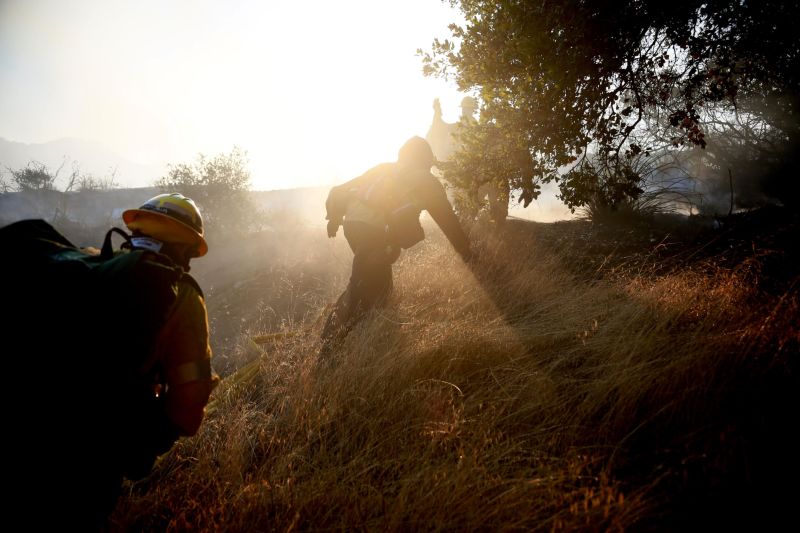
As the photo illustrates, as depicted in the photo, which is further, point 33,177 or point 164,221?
point 33,177

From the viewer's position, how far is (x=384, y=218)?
13.4ft

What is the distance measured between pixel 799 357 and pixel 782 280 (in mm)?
1362

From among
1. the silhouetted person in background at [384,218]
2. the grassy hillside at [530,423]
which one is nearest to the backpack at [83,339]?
the grassy hillside at [530,423]

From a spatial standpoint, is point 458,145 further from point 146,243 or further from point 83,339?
point 83,339

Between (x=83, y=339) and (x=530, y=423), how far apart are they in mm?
2135

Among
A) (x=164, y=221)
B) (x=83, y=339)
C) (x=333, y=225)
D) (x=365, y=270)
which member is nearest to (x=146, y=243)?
(x=164, y=221)

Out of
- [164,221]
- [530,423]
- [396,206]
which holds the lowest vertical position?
[530,423]

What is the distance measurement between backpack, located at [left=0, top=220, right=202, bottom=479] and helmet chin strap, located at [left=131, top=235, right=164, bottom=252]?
1.03 feet

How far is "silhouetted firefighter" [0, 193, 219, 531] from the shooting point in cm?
106

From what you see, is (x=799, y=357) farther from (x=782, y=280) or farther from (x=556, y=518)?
(x=556, y=518)

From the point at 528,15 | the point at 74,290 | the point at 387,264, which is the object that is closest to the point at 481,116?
the point at 528,15

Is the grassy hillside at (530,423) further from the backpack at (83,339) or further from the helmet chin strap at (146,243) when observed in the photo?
the helmet chin strap at (146,243)

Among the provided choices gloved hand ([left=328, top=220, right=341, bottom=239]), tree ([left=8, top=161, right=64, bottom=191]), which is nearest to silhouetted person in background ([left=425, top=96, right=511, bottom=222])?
gloved hand ([left=328, top=220, right=341, bottom=239])

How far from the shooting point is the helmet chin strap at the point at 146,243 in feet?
5.31
